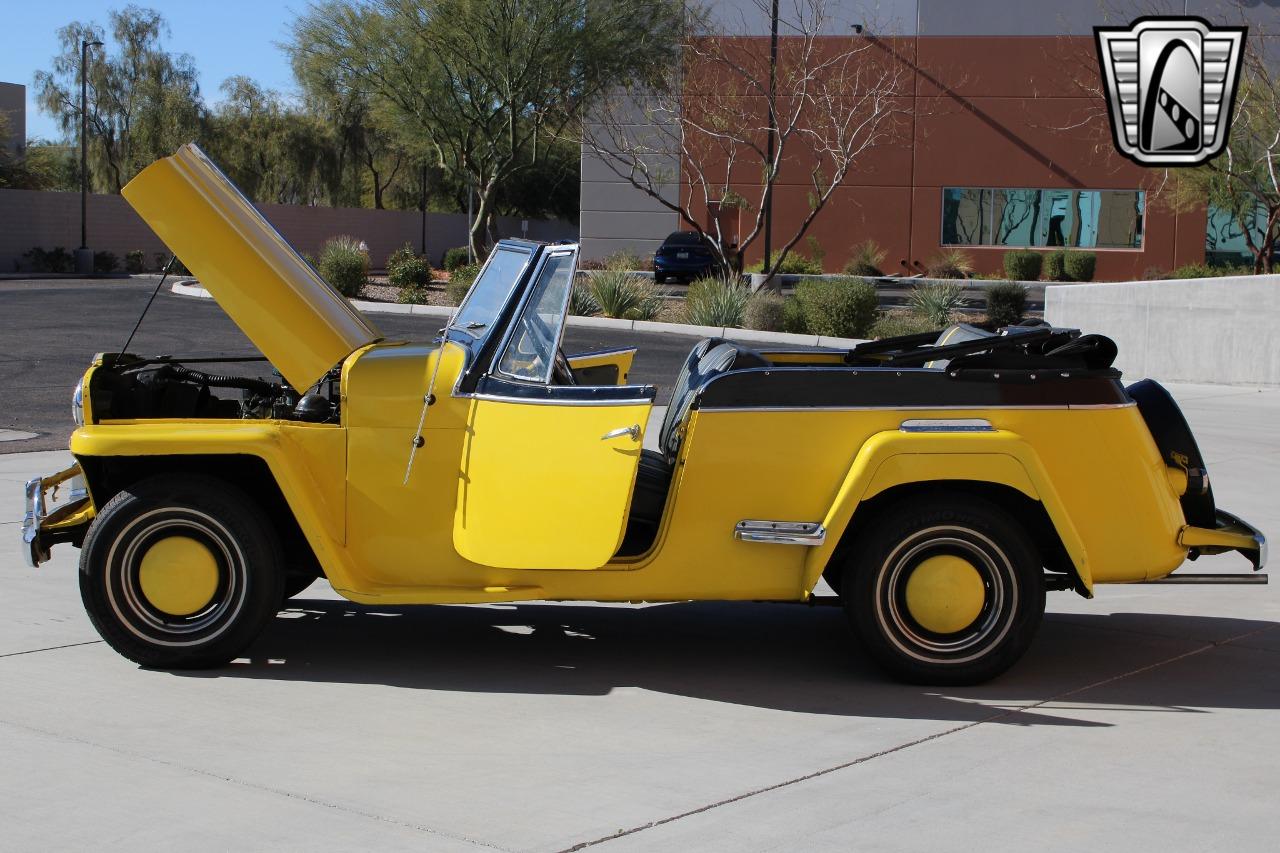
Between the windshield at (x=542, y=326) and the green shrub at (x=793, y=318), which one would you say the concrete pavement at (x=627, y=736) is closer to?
the windshield at (x=542, y=326)

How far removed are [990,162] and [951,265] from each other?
3.26 m

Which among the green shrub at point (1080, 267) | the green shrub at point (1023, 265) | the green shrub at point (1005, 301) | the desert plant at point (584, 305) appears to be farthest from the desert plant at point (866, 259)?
the desert plant at point (584, 305)

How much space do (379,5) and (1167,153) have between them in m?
18.3

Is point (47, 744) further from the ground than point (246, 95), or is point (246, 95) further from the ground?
point (246, 95)

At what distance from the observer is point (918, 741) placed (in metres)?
4.93

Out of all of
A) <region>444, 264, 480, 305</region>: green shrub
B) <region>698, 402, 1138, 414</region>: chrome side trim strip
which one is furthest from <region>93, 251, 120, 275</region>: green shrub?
<region>698, 402, 1138, 414</region>: chrome side trim strip

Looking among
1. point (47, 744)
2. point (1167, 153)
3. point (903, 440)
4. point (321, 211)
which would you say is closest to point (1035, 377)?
point (903, 440)

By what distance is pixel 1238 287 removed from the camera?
17.8m

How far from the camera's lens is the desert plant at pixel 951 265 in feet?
130

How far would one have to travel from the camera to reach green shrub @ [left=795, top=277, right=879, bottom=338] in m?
24.0

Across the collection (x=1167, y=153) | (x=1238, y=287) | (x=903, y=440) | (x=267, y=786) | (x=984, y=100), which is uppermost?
(x=984, y=100)

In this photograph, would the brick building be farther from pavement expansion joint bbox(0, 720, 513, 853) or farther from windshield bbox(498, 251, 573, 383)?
pavement expansion joint bbox(0, 720, 513, 853)

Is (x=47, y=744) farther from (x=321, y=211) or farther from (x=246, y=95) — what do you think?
(x=246, y=95)

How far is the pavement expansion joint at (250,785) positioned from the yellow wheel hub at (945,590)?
220 cm
